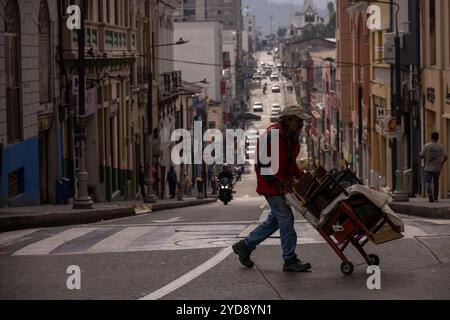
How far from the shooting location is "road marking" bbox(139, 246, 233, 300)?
34.8 ft

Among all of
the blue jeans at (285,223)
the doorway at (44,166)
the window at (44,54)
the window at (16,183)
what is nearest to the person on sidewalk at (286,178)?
the blue jeans at (285,223)

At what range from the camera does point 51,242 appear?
15555 millimetres

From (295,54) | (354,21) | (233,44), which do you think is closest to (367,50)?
(354,21)

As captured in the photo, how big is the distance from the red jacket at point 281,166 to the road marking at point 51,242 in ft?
12.3

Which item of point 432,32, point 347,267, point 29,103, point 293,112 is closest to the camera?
point 347,267

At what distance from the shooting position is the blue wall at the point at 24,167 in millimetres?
24078

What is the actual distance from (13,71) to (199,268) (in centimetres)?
1413

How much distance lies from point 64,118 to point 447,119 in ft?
34.8

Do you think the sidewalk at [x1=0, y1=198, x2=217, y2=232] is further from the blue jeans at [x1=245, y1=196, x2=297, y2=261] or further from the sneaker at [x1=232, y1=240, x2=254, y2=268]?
the blue jeans at [x1=245, y1=196, x2=297, y2=261]

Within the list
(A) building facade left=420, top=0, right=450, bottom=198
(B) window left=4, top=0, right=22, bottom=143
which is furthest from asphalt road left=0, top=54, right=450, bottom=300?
(A) building facade left=420, top=0, right=450, bottom=198

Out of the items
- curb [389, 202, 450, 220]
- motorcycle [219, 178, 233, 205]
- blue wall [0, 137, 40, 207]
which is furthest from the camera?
motorcycle [219, 178, 233, 205]

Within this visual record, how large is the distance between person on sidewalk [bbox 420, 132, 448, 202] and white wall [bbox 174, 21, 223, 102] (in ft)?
267

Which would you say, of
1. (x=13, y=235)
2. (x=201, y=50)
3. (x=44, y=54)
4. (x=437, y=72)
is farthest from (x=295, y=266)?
(x=201, y=50)

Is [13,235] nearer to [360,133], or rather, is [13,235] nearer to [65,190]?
[65,190]
